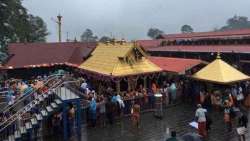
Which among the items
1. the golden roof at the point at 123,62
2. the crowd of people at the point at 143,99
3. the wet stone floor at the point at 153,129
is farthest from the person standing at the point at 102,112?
the golden roof at the point at 123,62

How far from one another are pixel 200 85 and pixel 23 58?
1599cm

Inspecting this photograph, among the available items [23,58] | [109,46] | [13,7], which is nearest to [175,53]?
[109,46]

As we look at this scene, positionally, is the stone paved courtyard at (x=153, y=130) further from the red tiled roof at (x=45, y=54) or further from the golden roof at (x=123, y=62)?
the red tiled roof at (x=45, y=54)

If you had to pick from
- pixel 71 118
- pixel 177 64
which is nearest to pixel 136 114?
pixel 71 118

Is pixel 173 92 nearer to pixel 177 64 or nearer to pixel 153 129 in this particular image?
pixel 177 64

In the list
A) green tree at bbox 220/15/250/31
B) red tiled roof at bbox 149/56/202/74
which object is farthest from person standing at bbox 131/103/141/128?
green tree at bbox 220/15/250/31

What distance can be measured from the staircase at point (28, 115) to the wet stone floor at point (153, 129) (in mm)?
2452

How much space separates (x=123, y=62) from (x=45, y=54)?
11250 millimetres

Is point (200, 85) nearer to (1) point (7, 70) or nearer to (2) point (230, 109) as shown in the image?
(2) point (230, 109)

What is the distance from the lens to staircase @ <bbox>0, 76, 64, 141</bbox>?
15.8m

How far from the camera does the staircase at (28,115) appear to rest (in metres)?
15.8

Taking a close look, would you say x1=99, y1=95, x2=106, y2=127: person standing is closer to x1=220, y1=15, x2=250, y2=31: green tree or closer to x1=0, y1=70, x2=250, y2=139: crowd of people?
x1=0, y1=70, x2=250, y2=139: crowd of people

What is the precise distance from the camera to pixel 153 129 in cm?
1906

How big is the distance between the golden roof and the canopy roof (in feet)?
10.8
